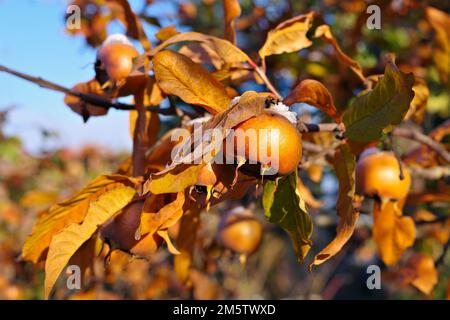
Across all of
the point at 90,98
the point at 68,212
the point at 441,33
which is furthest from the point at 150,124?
the point at 441,33

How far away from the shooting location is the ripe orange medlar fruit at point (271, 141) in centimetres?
65

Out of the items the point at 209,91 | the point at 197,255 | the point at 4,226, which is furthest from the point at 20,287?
the point at 209,91

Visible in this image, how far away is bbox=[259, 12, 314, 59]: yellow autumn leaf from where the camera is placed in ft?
3.21

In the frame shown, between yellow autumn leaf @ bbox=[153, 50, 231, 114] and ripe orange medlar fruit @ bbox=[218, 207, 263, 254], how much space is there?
69 cm

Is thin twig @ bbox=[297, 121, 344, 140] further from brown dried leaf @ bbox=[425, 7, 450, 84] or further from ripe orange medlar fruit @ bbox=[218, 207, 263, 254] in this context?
brown dried leaf @ bbox=[425, 7, 450, 84]

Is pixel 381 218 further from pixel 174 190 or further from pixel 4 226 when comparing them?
pixel 4 226

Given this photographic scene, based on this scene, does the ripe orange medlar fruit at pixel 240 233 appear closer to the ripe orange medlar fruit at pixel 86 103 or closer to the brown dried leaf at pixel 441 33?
the ripe orange medlar fruit at pixel 86 103

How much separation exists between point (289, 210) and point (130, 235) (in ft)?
0.86

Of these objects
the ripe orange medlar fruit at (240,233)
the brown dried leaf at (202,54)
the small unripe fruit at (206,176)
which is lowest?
the ripe orange medlar fruit at (240,233)

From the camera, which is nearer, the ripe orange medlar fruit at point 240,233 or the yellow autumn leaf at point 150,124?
the yellow autumn leaf at point 150,124

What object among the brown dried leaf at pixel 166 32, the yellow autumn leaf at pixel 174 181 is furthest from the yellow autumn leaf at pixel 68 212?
the brown dried leaf at pixel 166 32

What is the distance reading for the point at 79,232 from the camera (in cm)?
78

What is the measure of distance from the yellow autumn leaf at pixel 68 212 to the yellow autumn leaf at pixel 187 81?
186 mm
